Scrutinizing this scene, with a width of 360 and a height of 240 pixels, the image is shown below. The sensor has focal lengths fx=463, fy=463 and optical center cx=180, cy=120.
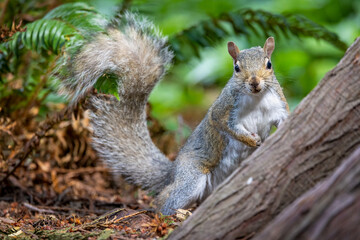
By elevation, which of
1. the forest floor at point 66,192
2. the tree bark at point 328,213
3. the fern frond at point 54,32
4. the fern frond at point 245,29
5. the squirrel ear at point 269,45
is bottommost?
the forest floor at point 66,192

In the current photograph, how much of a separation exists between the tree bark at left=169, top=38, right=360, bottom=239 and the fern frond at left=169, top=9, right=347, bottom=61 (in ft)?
6.60

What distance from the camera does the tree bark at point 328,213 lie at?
1.29 metres

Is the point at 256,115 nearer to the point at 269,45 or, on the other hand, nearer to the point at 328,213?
the point at 269,45

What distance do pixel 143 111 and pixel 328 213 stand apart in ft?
6.42

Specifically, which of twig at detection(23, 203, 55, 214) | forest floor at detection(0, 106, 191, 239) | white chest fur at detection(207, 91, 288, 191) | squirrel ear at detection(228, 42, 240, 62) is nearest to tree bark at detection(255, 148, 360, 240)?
forest floor at detection(0, 106, 191, 239)

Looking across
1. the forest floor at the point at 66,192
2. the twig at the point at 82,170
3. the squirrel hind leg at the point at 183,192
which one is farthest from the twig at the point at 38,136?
the squirrel hind leg at the point at 183,192

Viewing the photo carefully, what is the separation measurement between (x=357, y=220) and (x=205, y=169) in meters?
1.65

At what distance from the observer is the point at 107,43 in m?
2.82

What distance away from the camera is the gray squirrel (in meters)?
2.57

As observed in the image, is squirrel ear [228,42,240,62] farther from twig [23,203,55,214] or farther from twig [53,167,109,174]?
twig [53,167,109,174]

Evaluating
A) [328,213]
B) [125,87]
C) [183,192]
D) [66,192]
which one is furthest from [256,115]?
[66,192]

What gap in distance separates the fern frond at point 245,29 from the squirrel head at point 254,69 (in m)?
1.21

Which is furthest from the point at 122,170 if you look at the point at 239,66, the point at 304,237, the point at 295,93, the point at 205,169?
the point at 295,93

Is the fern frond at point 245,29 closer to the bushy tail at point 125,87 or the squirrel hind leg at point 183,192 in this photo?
the bushy tail at point 125,87
